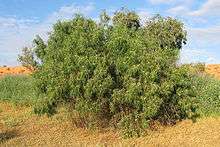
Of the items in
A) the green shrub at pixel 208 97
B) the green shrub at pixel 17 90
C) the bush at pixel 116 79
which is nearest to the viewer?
the bush at pixel 116 79

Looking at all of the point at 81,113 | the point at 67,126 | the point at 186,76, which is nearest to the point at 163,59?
the point at 186,76

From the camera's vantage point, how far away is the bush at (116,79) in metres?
17.0

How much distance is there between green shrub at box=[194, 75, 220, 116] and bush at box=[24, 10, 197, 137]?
15.9 inches

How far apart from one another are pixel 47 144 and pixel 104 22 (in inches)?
203

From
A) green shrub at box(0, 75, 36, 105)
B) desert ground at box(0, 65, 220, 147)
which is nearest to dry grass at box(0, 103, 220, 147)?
desert ground at box(0, 65, 220, 147)

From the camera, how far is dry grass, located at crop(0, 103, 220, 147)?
623 inches

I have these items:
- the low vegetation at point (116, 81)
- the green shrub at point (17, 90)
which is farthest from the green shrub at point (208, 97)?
the green shrub at point (17, 90)

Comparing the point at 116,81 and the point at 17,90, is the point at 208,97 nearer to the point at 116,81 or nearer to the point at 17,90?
the point at 116,81

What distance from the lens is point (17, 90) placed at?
29.0 meters

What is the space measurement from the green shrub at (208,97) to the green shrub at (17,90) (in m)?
9.30

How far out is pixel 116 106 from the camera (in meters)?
17.6

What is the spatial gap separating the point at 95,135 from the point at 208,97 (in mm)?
4382

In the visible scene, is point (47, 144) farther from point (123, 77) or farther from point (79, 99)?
point (123, 77)

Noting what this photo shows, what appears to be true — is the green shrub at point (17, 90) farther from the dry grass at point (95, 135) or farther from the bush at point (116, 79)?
the bush at point (116, 79)
